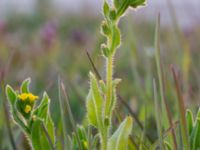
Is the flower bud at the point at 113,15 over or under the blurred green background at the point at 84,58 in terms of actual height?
over

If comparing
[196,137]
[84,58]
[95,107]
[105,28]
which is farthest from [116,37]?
[84,58]

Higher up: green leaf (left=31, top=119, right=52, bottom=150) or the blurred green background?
green leaf (left=31, top=119, right=52, bottom=150)

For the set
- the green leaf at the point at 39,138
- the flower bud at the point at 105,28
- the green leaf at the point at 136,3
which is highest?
the green leaf at the point at 136,3

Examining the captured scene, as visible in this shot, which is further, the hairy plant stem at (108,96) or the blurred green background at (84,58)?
the blurred green background at (84,58)

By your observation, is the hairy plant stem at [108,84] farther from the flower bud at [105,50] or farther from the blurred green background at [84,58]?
the blurred green background at [84,58]

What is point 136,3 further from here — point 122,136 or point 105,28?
point 122,136

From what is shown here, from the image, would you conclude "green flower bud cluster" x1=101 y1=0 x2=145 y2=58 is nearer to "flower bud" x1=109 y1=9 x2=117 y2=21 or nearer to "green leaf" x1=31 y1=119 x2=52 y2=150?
"flower bud" x1=109 y1=9 x2=117 y2=21

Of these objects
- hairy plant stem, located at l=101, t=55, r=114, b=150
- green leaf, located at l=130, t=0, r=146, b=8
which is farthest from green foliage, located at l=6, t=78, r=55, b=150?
green leaf, located at l=130, t=0, r=146, b=8

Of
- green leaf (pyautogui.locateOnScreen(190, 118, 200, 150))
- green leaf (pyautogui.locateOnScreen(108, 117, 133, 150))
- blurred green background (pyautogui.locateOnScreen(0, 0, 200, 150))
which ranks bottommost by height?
blurred green background (pyautogui.locateOnScreen(0, 0, 200, 150))

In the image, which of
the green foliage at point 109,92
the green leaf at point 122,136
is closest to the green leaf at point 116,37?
the green foliage at point 109,92
